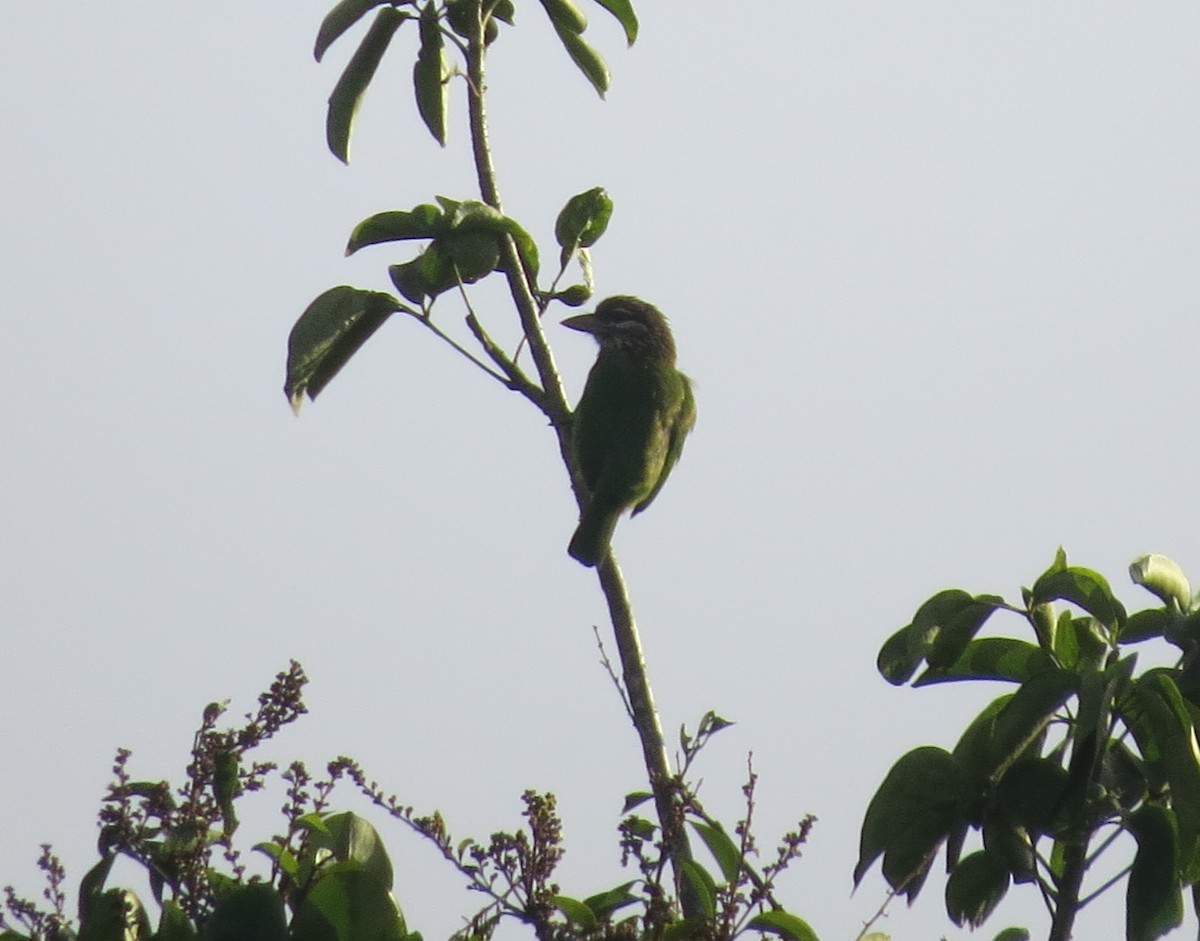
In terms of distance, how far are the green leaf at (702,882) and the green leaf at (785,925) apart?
0.09 meters

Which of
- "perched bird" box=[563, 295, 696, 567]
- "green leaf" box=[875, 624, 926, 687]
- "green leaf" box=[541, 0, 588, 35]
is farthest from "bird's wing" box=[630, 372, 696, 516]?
Answer: "green leaf" box=[875, 624, 926, 687]

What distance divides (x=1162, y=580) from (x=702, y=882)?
40.0 inches

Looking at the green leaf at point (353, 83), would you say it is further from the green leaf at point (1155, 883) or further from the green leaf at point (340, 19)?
the green leaf at point (1155, 883)

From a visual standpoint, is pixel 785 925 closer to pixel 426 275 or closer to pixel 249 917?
pixel 249 917

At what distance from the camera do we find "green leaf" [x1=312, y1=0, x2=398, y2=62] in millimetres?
4516

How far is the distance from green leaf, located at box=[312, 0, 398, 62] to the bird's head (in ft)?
10.0

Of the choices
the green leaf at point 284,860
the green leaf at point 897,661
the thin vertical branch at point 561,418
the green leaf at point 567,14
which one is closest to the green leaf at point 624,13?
the green leaf at point 567,14

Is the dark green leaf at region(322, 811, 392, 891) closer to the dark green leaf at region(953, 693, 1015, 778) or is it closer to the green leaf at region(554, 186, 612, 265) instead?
the dark green leaf at region(953, 693, 1015, 778)

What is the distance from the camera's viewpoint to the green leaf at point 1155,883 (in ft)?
9.22

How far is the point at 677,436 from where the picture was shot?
7.42 meters

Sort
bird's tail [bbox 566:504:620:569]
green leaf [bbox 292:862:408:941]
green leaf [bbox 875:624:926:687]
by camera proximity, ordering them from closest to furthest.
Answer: green leaf [bbox 292:862:408:941] → green leaf [bbox 875:624:926:687] → bird's tail [bbox 566:504:620:569]

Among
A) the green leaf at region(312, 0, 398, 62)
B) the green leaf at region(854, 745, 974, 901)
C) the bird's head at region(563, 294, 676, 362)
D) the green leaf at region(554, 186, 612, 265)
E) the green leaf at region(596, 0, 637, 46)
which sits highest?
the bird's head at region(563, 294, 676, 362)

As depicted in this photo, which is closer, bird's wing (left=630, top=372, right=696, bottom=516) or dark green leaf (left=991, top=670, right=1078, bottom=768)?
dark green leaf (left=991, top=670, right=1078, bottom=768)

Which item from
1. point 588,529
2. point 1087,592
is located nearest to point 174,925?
point 1087,592
